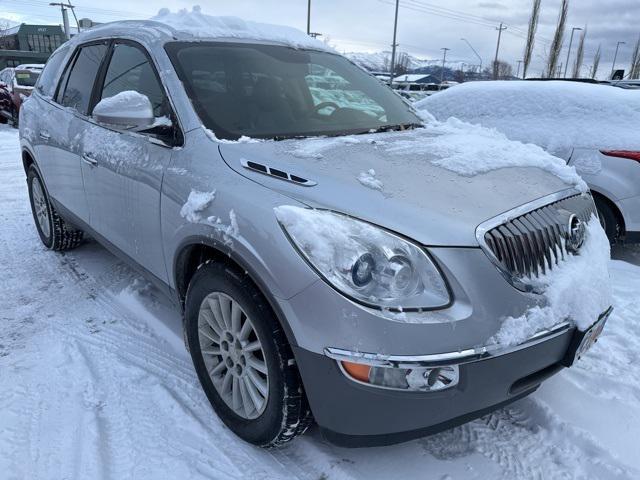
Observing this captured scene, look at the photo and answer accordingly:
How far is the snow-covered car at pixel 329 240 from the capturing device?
5.72 feet

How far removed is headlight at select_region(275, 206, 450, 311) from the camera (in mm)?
1727

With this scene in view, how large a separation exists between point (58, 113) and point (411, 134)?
2733 millimetres

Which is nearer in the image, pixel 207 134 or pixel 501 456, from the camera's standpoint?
pixel 501 456

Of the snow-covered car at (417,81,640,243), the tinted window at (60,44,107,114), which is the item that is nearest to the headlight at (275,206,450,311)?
the tinted window at (60,44,107,114)

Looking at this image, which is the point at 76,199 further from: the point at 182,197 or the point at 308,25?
the point at 308,25

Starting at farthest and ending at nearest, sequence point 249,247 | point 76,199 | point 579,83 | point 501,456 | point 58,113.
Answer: point 579,83, point 58,113, point 76,199, point 501,456, point 249,247

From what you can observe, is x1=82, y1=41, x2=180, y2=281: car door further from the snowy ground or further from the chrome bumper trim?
the chrome bumper trim

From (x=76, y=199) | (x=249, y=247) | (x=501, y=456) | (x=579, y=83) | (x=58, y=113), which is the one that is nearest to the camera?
(x=249, y=247)

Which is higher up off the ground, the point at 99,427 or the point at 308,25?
the point at 308,25

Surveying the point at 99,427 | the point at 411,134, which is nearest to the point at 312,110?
the point at 411,134

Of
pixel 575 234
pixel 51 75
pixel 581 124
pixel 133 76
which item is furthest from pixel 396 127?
pixel 51 75

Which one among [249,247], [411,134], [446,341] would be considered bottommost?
[446,341]

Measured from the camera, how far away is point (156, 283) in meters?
2.88

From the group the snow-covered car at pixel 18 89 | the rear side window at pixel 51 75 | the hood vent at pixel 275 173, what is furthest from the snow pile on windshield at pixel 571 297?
the snow-covered car at pixel 18 89
